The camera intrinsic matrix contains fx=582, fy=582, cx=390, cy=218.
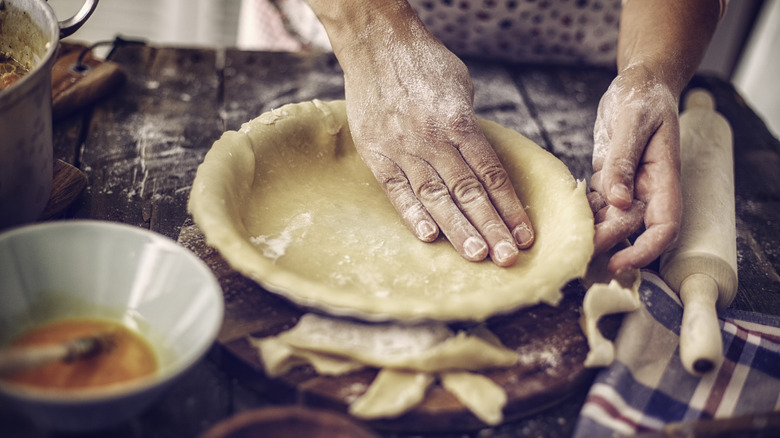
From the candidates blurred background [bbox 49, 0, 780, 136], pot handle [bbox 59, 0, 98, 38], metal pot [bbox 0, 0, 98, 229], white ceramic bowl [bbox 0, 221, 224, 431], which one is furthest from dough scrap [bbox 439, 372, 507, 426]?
blurred background [bbox 49, 0, 780, 136]

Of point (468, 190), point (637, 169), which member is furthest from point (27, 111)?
point (637, 169)

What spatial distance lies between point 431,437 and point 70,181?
1.02 metres

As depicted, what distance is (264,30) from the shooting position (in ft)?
8.09

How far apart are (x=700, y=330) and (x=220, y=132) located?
4.51ft

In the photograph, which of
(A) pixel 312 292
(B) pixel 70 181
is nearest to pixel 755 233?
(A) pixel 312 292

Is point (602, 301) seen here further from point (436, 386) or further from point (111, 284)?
point (111, 284)

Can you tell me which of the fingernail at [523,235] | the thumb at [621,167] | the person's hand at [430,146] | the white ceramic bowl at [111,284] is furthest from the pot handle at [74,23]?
the thumb at [621,167]

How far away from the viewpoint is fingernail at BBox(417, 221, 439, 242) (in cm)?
134

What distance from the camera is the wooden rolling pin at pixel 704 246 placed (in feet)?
3.61

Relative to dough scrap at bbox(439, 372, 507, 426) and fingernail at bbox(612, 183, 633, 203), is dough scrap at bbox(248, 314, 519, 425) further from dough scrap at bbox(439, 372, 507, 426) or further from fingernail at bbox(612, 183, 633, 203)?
fingernail at bbox(612, 183, 633, 203)

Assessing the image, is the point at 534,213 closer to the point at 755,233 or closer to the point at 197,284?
the point at 755,233

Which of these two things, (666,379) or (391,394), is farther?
(666,379)

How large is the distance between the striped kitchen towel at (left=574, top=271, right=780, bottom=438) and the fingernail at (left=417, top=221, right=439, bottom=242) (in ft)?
1.47

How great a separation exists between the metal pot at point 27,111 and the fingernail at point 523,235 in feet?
3.28
